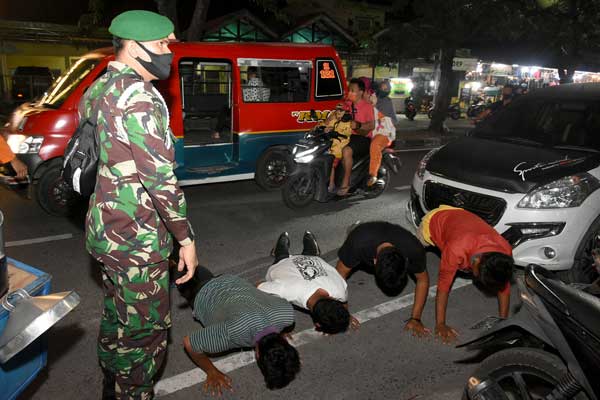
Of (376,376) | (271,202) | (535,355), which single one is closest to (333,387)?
(376,376)

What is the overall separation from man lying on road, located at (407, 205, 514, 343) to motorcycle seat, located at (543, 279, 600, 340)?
73 centimetres

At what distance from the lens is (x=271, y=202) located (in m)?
7.52

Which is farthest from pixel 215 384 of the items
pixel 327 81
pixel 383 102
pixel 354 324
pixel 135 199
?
pixel 383 102

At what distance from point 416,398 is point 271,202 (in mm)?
4663

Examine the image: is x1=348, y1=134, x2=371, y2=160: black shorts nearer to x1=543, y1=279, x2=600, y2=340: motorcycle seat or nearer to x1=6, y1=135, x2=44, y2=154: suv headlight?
x1=6, y1=135, x2=44, y2=154: suv headlight

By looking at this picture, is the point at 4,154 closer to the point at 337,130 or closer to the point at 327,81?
the point at 337,130

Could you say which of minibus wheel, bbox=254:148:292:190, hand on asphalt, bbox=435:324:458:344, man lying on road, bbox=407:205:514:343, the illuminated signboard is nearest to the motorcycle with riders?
minibus wheel, bbox=254:148:292:190

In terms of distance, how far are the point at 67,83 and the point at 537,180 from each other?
5.96 m

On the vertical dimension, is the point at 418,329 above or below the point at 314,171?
below

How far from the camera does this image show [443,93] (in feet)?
58.4

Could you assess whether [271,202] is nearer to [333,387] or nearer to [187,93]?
[187,93]

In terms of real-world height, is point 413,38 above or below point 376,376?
above

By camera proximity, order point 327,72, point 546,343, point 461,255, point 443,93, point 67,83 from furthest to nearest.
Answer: point 443,93 < point 327,72 < point 67,83 < point 461,255 < point 546,343

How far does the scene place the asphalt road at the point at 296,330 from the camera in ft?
10.6
